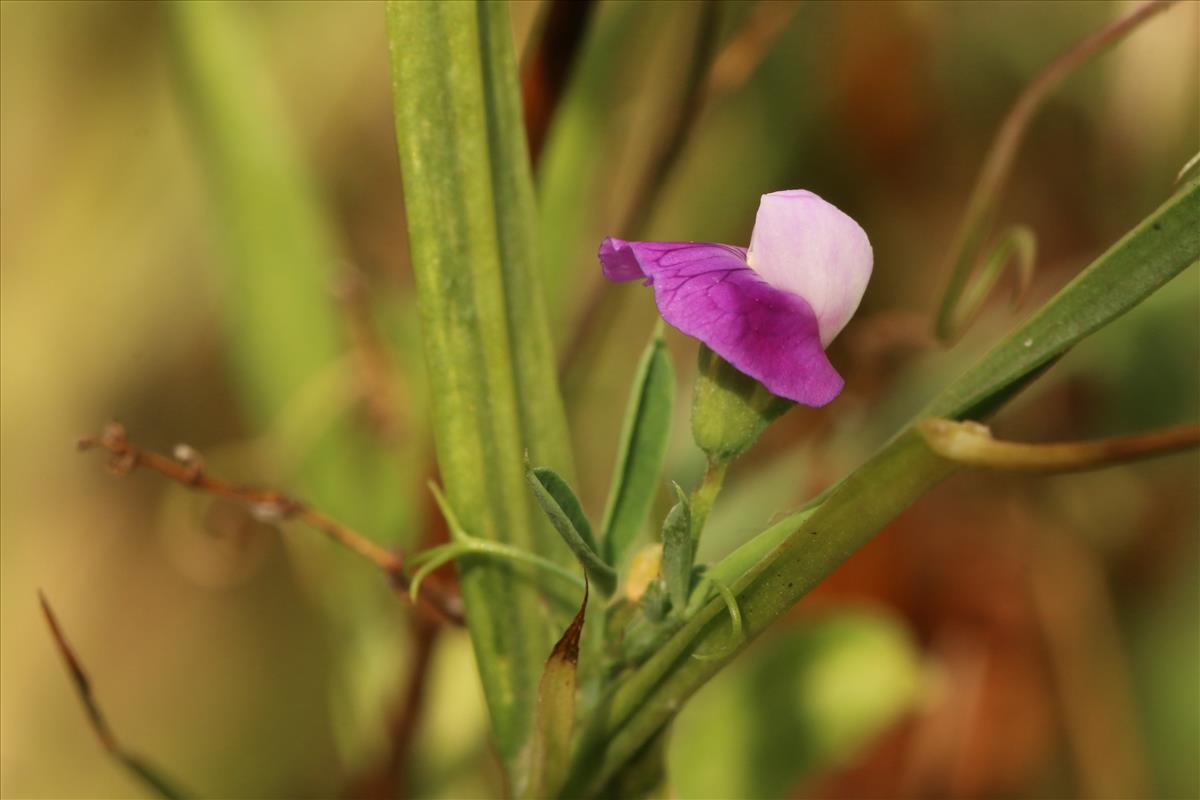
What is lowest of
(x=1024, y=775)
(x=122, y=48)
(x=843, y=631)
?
(x=1024, y=775)

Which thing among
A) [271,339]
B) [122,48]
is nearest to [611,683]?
[271,339]

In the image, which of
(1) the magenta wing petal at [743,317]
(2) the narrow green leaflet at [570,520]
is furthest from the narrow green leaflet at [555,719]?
(1) the magenta wing petal at [743,317]

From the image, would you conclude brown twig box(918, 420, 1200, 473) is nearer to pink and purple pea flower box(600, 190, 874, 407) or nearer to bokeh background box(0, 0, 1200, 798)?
pink and purple pea flower box(600, 190, 874, 407)

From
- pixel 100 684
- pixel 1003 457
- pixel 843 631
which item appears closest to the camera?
pixel 1003 457

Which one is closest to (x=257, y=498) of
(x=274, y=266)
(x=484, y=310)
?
(x=484, y=310)

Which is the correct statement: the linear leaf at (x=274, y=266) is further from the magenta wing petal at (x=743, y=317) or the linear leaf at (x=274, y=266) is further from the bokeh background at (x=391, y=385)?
the magenta wing petal at (x=743, y=317)

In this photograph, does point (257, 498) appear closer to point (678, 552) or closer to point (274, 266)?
point (678, 552)

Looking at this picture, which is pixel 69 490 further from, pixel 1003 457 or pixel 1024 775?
pixel 1003 457
